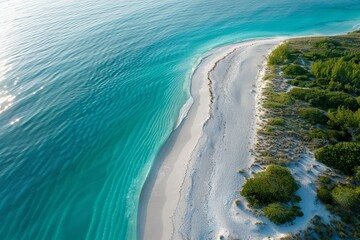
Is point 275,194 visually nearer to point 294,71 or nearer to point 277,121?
A: point 277,121

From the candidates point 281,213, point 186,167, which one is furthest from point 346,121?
point 186,167

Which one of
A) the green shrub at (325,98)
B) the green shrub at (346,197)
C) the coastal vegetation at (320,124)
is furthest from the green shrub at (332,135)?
the green shrub at (346,197)

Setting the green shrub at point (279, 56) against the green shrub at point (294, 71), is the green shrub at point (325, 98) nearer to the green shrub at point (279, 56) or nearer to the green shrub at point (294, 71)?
the green shrub at point (294, 71)

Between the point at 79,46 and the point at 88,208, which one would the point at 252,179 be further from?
the point at 79,46

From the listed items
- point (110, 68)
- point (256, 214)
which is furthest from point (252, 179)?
point (110, 68)

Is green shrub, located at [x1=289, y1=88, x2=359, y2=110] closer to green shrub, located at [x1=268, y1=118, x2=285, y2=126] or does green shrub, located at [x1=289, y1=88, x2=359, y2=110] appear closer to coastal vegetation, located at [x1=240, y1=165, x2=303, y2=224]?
green shrub, located at [x1=268, y1=118, x2=285, y2=126]

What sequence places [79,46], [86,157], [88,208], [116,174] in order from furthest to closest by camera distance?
1. [79,46]
2. [86,157]
3. [116,174]
4. [88,208]

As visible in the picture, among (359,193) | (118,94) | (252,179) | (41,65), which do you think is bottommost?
(359,193)
